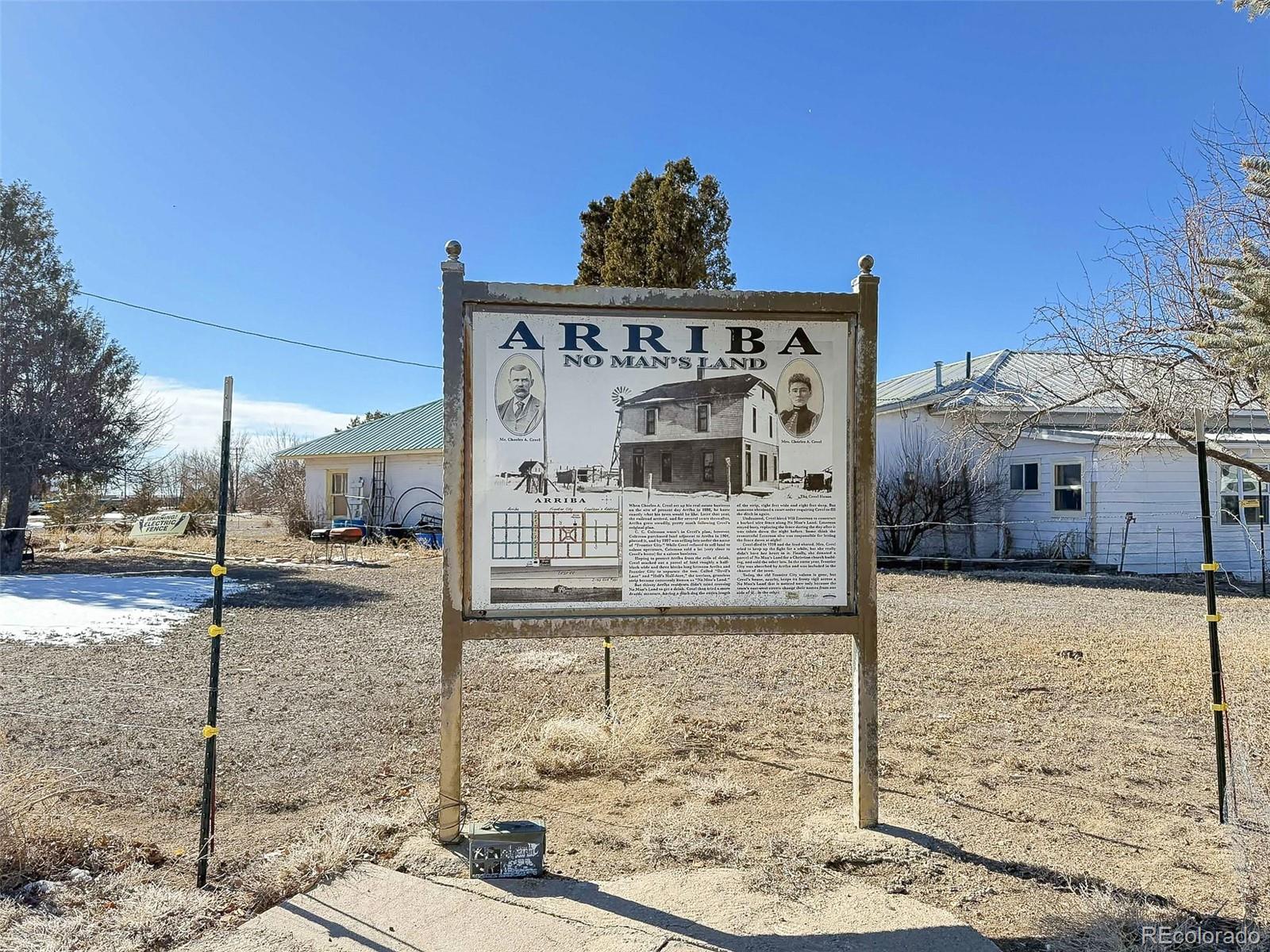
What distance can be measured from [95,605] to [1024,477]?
17.7 m

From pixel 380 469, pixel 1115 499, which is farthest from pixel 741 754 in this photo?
pixel 380 469

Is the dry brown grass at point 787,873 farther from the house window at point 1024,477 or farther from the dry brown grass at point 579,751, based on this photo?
the house window at point 1024,477

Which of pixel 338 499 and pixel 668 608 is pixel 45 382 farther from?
pixel 668 608

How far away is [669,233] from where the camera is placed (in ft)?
66.8

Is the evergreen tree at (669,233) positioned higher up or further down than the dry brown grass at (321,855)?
higher up

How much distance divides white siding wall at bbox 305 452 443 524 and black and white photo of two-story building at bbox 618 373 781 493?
24.3m

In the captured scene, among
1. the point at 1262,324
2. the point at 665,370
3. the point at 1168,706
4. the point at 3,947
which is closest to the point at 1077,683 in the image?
the point at 1168,706

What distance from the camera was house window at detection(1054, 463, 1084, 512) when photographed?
60.2 feet

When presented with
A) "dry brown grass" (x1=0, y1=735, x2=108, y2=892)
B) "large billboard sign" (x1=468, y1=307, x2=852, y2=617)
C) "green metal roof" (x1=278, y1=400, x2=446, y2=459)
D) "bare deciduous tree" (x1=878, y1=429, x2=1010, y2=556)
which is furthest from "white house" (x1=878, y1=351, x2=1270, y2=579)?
"green metal roof" (x1=278, y1=400, x2=446, y2=459)

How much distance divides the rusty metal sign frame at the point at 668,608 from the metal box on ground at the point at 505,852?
1.32 ft

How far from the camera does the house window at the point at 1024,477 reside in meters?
19.3

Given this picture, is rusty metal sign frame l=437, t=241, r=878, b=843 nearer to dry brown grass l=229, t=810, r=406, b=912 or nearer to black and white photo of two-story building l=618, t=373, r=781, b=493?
dry brown grass l=229, t=810, r=406, b=912

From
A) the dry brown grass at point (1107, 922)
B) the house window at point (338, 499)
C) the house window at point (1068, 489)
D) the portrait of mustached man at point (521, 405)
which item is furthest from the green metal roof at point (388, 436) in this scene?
the dry brown grass at point (1107, 922)

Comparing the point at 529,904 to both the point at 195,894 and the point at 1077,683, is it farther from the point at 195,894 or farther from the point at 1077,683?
the point at 1077,683
